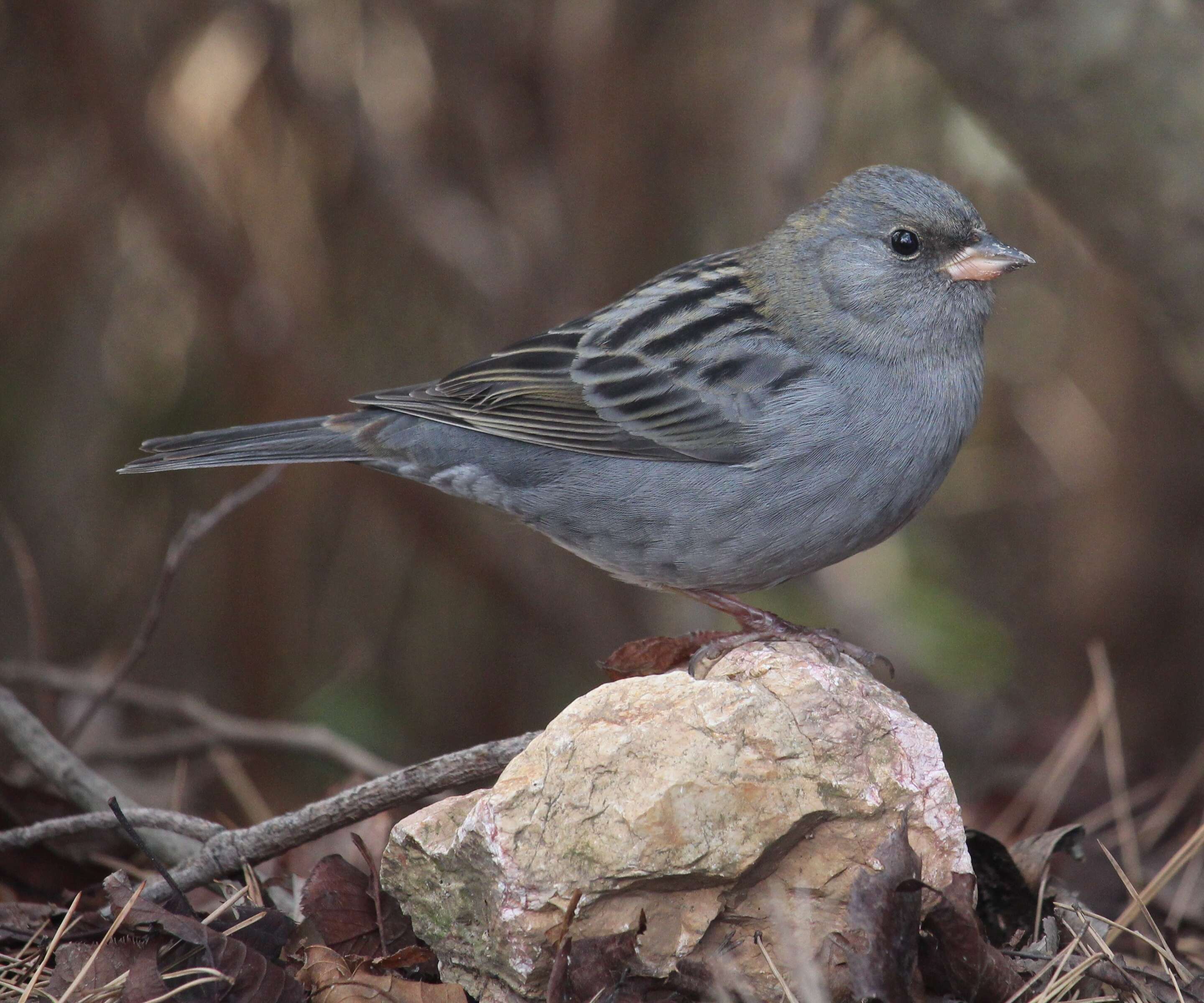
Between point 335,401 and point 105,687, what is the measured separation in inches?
84.8

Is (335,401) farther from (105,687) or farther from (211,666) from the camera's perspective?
(105,687)

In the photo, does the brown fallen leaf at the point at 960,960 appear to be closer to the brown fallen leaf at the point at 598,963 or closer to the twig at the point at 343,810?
the brown fallen leaf at the point at 598,963

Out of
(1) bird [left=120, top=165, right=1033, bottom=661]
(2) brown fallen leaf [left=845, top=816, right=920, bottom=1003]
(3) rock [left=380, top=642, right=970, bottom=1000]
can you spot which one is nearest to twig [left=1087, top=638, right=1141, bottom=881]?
(1) bird [left=120, top=165, right=1033, bottom=661]

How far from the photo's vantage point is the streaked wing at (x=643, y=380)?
383 cm

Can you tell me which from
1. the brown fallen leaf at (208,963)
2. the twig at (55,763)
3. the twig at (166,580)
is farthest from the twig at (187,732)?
the brown fallen leaf at (208,963)

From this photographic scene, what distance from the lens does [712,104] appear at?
20.8ft

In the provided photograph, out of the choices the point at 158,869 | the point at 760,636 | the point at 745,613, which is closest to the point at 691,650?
the point at 760,636

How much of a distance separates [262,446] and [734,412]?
143cm

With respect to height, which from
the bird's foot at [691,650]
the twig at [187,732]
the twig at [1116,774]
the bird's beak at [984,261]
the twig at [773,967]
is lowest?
the twig at [187,732]

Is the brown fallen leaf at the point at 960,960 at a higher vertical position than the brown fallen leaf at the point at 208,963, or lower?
higher

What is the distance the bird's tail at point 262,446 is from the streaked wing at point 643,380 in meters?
0.13

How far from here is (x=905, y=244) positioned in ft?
13.0

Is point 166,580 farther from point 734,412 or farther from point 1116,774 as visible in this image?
point 1116,774

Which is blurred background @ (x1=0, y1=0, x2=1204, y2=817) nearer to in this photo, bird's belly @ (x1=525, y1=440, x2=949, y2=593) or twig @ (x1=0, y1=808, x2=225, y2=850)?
bird's belly @ (x1=525, y1=440, x2=949, y2=593)
